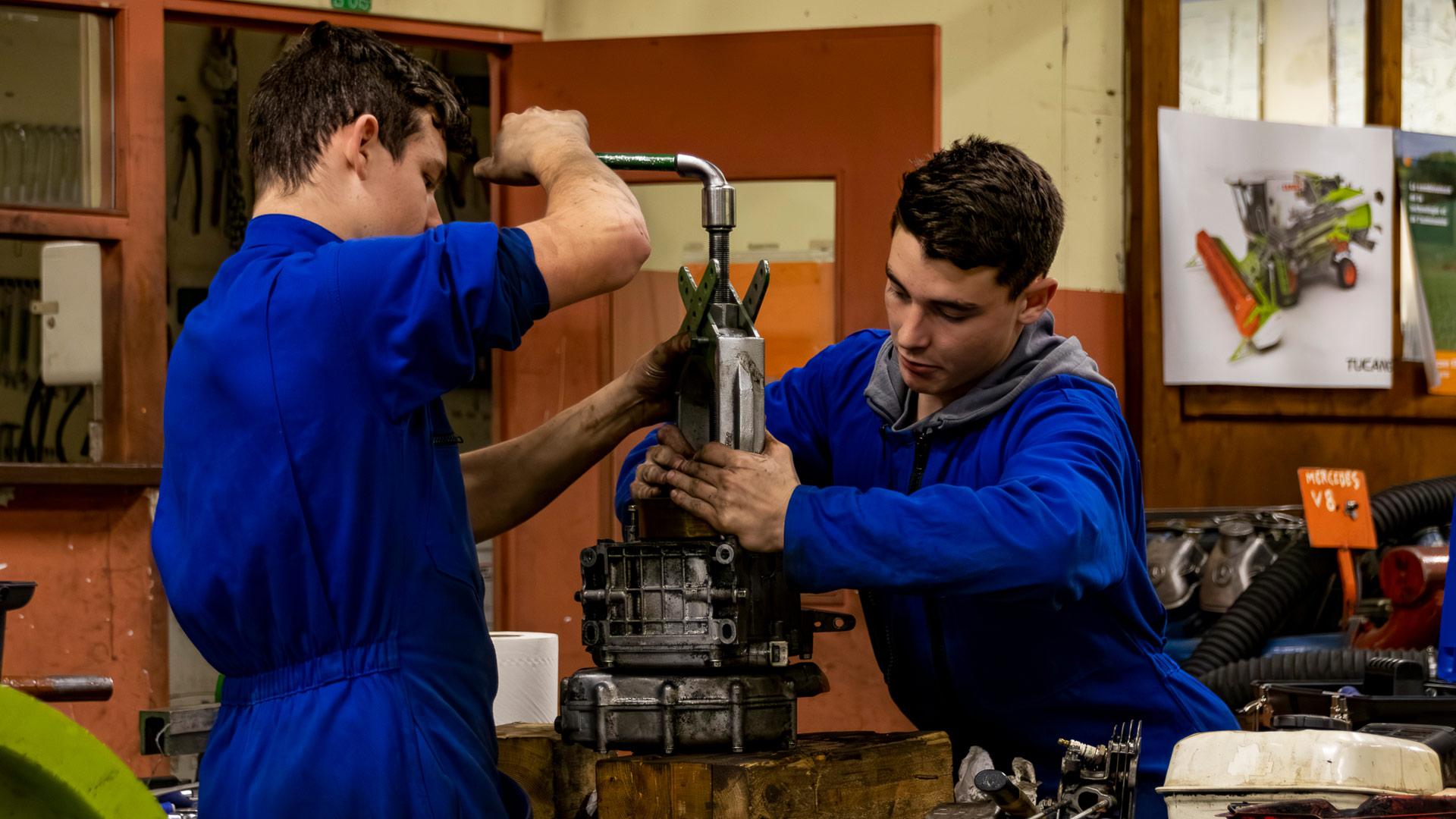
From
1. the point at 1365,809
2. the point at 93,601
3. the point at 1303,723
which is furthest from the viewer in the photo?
the point at 93,601

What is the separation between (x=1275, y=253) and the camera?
185 inches

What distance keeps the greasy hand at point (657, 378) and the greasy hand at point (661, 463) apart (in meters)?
0.11

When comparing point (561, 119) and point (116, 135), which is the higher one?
point (116, 135)

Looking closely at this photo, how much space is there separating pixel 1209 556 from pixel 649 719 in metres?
2.94

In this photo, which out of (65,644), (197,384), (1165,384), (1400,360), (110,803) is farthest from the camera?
(1400,360)

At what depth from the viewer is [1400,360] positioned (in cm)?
488

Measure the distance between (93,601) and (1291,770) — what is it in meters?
A: 3.02

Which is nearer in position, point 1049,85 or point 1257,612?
point 1257,612

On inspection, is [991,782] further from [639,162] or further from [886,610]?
[639,162]

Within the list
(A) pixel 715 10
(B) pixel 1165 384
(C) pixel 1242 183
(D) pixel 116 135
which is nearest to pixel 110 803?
(D) pixel 116 135

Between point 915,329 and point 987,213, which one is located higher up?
point 987,213

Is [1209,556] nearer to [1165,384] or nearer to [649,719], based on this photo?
[1165,384]

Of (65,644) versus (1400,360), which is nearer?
(65,644)

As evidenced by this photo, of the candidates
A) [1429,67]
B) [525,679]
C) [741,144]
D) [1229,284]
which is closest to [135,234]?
[741,144]
